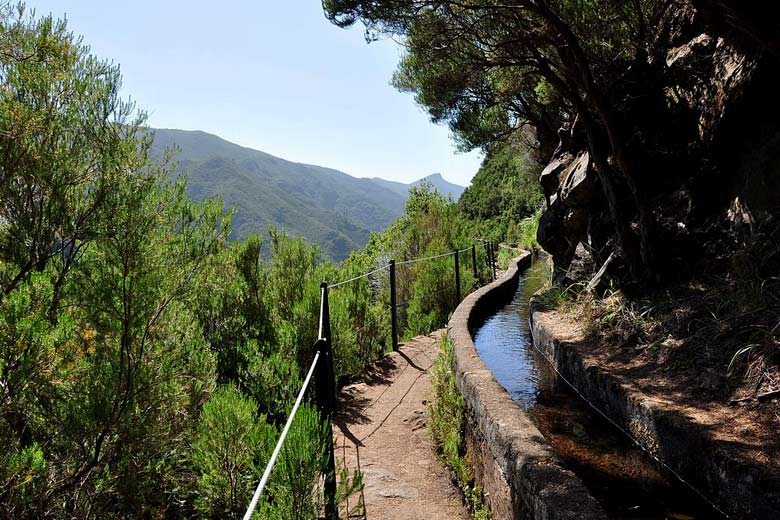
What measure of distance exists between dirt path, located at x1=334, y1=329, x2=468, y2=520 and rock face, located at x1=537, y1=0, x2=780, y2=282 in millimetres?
3368

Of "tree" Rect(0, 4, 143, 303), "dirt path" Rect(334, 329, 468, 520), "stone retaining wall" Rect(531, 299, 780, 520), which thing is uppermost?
"tree" Rect(0, 4, 143, 303)

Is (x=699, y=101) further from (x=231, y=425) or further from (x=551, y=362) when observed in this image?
(x=231, y=425)

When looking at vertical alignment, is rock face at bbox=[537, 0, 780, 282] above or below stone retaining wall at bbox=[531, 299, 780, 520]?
above

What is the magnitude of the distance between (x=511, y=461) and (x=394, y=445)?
65.1 inches

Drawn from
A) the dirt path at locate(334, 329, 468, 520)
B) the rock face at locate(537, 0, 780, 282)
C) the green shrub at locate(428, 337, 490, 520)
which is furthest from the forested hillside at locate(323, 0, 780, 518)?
the dirt path at locate(334, 329, 468, 520)

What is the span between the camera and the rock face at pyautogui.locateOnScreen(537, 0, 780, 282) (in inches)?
188

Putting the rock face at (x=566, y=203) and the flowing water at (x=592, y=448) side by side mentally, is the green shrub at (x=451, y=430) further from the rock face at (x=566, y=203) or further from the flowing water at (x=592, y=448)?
the rock face at (x=566, y=203)

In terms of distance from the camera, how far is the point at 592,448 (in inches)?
149

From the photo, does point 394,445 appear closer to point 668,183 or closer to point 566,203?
point 668,183

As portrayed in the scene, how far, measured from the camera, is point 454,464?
3516mm

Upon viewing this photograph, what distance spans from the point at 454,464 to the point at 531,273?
11.7 m

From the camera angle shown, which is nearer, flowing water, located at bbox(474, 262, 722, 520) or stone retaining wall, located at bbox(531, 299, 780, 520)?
stone retaining wall, located at bbox(531, 299, 780, 520)

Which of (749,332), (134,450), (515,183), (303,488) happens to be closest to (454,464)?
(303,488)

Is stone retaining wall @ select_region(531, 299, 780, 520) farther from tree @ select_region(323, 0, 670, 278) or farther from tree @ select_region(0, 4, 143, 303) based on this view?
tree @ select_region(0, 4, 143, 303)
